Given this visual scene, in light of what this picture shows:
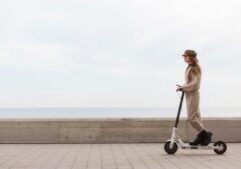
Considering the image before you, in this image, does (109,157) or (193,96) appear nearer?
(109,157)

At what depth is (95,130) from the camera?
15492 mm

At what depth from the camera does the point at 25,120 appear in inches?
Result: 615

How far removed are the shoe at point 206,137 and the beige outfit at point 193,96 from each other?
10cm

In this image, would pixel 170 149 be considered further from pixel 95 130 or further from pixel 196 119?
pixel 95 130

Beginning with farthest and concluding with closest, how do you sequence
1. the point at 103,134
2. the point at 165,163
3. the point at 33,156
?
1. the point at 103,134
2. the point at 33,156
3. the point at 165,163

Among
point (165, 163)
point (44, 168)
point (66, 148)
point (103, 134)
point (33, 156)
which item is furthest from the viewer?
point (103, 134)

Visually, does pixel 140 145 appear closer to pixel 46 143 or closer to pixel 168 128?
pixel 168 128

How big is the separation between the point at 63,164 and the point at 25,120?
5110 mm

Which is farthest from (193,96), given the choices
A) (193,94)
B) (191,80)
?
(191,80)

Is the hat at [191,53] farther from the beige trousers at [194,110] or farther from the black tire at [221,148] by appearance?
the black tire at [221,148]

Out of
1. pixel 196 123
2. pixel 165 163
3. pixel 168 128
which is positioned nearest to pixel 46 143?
pixel 168 128

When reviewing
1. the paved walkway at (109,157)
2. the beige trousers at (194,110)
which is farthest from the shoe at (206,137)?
the paved walkway at (109,157)

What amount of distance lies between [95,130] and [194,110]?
3448 mm

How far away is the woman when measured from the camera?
1262 cm
